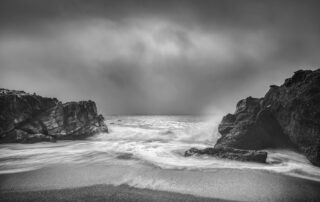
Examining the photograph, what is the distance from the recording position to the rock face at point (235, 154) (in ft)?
24.3

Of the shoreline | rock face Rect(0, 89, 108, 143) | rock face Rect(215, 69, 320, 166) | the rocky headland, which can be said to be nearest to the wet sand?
the shoreline

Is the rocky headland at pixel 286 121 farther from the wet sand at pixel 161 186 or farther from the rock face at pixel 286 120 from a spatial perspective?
the wet sand at pixel 161 186

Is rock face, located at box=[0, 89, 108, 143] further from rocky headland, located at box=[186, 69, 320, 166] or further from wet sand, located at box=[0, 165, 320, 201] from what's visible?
rocky headland, located at box=[186, 69, 320, 166]

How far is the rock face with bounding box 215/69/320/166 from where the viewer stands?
771 centimetres

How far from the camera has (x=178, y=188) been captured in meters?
4.84

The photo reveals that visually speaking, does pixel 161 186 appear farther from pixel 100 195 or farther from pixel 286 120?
pixel 286 120

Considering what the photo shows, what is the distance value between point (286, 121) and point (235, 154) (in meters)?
4.17

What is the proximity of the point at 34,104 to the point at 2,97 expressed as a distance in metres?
2.42

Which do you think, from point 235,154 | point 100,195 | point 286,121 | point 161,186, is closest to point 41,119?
point 100,195

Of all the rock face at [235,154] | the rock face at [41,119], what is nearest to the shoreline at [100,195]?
the rock face at [235,154]

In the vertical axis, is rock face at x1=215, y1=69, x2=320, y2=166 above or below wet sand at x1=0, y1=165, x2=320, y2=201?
above

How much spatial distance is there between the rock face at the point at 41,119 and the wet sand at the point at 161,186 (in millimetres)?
9430

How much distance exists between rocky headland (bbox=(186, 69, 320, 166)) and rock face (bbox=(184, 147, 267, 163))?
0.06 m

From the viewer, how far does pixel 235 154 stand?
7.80 m
